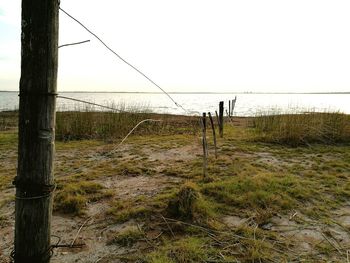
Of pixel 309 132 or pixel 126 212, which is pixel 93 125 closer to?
pixel 309 132

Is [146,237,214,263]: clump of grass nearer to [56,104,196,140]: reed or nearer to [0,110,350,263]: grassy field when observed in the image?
[0,110,350,263]: grassy field

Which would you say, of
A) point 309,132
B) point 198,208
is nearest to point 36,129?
point 198,208

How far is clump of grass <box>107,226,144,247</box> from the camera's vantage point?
2.74 meters

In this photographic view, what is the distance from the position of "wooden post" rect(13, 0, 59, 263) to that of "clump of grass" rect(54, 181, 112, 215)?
1.73m

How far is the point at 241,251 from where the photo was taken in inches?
101

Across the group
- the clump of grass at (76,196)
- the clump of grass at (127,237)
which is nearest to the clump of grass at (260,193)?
the clump of grass at (127,237)

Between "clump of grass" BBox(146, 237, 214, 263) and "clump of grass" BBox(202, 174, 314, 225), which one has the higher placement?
"clump of grass" BBox(202, 174, 314, 225)

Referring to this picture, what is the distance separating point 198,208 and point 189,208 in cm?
13

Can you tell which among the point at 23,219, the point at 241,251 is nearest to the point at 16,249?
the point at 23,219

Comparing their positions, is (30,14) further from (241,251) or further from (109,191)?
(109,191)

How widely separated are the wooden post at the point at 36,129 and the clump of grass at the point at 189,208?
5.41 feet

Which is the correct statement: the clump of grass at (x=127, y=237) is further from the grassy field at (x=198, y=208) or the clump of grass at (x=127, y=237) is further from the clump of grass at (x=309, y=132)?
the clump of grass at (x=309, y=132)

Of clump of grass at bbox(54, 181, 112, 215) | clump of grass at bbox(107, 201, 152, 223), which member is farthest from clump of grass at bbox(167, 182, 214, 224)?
clump of grass at bbox(54, 181, 112, 215)

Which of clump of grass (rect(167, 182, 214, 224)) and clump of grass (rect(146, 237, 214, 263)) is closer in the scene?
clump of grass (rect(146, 237, 214, 263))
